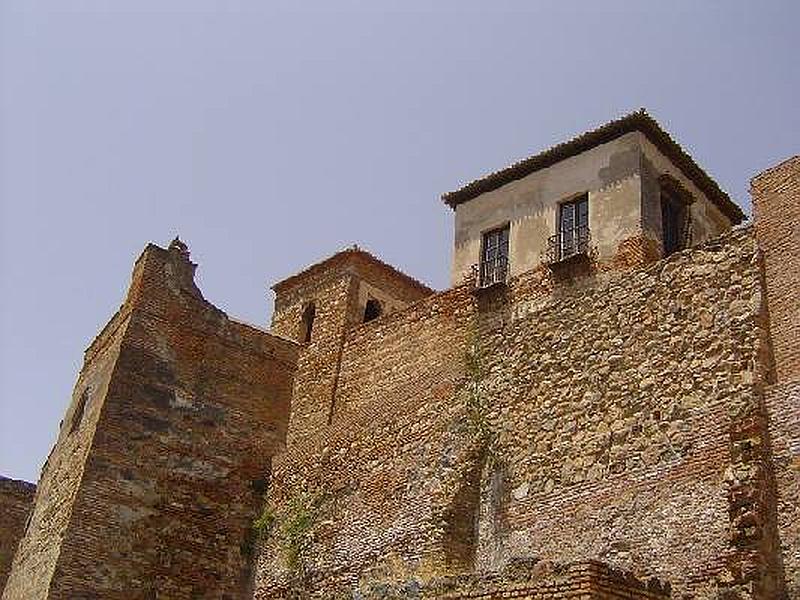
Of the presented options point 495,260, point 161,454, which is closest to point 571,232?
point 495,260

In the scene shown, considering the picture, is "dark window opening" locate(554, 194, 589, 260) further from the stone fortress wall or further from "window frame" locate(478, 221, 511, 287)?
"window frame" locate(478, 221, 511, 287)

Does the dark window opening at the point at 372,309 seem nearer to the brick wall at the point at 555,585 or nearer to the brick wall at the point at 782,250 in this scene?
the brick wall at the point at 782,250

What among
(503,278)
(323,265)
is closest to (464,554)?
(503,278)

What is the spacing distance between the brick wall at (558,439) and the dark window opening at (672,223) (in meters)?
1.52

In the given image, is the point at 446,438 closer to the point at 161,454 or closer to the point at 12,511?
the point at 161,454

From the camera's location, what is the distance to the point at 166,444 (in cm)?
1669

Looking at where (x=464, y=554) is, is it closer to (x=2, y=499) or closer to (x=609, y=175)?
(x=609, y=175)

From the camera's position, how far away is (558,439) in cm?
1281

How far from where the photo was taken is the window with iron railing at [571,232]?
588 inches

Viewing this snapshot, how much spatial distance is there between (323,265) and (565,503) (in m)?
9.15

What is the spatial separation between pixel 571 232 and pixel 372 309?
5.44 m

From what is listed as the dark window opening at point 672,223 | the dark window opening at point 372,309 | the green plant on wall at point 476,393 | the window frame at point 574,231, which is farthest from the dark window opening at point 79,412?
the dark window opening at point 672,223

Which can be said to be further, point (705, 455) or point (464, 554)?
point (464, 554)

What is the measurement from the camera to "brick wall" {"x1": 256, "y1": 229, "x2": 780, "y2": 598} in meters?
10.6
